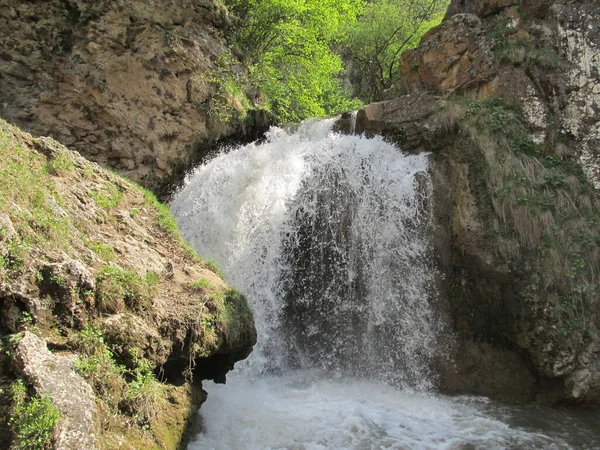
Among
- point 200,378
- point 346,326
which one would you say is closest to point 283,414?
point 200,378

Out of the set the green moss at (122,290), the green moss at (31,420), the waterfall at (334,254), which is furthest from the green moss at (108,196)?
the waterfall at (334,254)

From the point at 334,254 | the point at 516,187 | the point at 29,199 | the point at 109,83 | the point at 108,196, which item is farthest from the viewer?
the point at 109,83

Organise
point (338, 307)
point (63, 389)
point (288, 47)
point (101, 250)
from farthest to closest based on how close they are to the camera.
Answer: point (288, 47), point (338, 307), point (101, 250), point (63, 389)

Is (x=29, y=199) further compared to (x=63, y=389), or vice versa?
(x=29, y=199)

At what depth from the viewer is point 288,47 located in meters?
16.4

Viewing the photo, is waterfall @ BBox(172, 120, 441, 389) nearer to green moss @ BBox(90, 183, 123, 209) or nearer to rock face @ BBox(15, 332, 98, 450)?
green moss @ BBox(90, 183, 123, 209)

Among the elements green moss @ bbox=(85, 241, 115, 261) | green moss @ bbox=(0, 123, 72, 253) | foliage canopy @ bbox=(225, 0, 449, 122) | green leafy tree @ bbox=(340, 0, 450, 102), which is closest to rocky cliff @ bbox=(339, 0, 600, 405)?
foliage canopy @ bbox=(225, 0, 449, 122)

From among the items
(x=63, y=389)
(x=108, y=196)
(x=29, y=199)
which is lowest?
(x=63, y=389)

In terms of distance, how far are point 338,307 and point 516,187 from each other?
4052mm

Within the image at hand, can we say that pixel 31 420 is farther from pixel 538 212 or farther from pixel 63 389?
pixel 538 212

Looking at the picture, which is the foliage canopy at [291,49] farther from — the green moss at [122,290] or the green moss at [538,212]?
the green moss at [122,290]

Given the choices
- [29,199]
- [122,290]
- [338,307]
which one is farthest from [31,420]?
[338,307]

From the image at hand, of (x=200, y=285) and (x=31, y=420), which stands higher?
(x=200, y=285)

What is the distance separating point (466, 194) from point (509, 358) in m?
3.17
